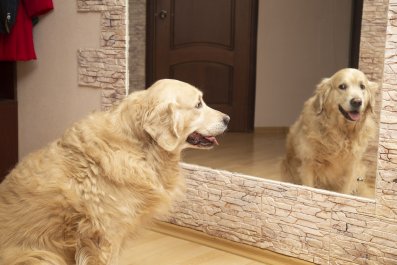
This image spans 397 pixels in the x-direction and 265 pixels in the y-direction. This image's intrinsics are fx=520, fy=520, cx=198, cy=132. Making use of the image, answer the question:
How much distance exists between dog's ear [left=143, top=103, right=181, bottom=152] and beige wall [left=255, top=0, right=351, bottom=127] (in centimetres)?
67

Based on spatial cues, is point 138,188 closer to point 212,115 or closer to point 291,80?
point 212,115

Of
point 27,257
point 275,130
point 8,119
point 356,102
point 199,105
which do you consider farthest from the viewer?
point 8,119

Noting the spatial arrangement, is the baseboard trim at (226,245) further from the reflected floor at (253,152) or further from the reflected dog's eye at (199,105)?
the reflected dog's eye at (199,105)

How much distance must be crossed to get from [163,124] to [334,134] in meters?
0.89

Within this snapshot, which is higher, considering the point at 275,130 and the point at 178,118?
the point at 178,118

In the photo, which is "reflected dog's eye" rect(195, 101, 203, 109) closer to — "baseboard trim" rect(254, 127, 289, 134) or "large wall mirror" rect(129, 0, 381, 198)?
"large wall mirror" rect(129, 0, 381, 198)

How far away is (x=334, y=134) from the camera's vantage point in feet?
7.98

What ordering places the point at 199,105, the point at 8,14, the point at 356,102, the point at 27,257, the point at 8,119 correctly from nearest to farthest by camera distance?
the point at 27,257 → the point at 199,105 → the point at 356,102 → the point at 8,14 → the point at 8,119

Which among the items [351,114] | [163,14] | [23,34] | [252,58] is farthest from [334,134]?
[23,34]

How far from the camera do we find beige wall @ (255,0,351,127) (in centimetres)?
228

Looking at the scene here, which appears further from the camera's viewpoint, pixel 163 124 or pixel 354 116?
pixel 354 116

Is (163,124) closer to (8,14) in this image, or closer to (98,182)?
(98,182)

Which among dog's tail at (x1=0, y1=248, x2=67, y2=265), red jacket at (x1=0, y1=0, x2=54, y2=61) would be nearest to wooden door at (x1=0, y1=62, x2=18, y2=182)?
red jacket at (x1=0, y1=0, x2=54, y2=61)

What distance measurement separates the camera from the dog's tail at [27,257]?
1.84 meters
